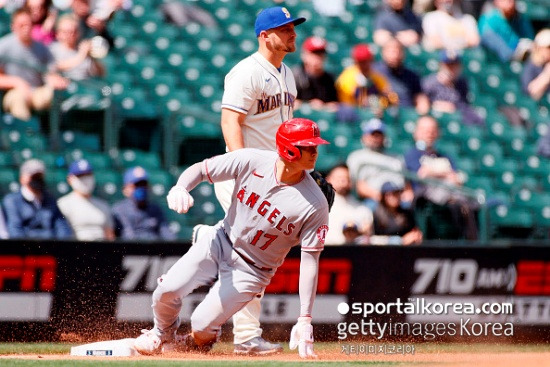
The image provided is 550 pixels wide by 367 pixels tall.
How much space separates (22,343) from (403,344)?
3.02 metres

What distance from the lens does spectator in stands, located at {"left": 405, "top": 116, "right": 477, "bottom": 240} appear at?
10305 mm

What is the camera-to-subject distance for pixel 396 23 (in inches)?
547

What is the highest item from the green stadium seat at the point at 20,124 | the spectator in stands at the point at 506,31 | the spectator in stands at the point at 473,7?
the spectator in stands at the point at 473,7

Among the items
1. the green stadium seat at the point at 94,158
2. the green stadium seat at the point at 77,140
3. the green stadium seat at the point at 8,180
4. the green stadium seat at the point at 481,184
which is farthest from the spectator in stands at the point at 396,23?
the green stadium seat at the point at 8,180

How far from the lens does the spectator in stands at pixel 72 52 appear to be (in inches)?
432

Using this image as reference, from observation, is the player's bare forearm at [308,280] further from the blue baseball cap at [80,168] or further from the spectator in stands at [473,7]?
the spectator in stands at [473,7]

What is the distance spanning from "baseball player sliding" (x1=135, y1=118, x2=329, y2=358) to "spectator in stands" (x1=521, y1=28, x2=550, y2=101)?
8.61m

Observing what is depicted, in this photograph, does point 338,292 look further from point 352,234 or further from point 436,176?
point 436,176

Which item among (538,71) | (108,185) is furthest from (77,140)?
(538,71)

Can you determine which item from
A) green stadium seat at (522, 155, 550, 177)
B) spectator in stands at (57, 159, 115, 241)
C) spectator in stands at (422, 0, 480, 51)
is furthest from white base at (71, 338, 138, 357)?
spectator in stands at (422, 0, 480, 51)

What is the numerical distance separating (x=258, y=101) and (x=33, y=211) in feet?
9.68

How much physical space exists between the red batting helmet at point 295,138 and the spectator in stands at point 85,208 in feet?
11.4

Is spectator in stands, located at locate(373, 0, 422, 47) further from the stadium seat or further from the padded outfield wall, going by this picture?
the padded outfield wall

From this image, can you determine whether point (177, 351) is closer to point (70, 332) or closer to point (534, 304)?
point (70, 332)
